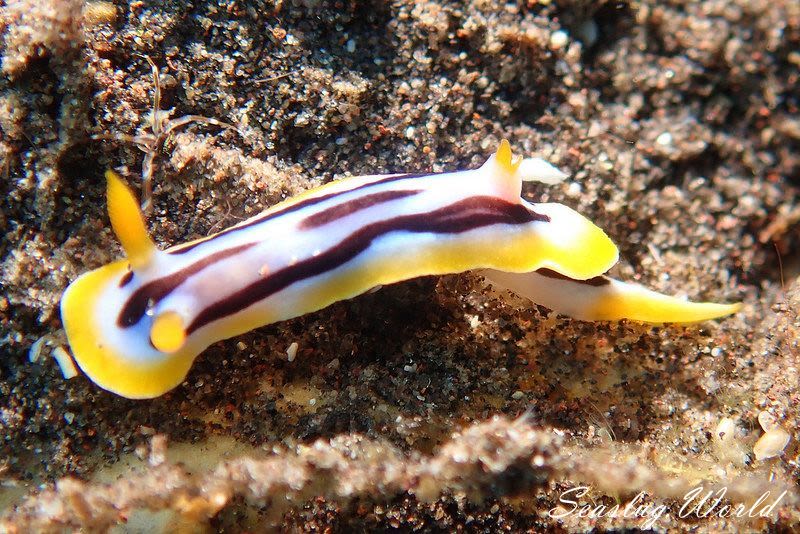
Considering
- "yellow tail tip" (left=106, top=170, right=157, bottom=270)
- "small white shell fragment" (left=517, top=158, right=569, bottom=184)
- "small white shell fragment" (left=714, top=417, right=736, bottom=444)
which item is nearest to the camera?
"yellow tail tip" (left=106, top=170, right=157, bottom=270)

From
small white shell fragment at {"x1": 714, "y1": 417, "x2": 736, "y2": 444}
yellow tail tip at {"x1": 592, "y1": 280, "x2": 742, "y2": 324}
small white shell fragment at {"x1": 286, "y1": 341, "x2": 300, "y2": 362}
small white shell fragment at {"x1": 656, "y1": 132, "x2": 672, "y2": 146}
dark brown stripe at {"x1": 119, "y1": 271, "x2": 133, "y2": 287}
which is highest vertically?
small white shell fragment at {"x1": 656, "y1": 132, "x2": 672, "y2": 146}

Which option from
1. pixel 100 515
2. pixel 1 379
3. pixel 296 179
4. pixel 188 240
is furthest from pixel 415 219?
pixel 1 379

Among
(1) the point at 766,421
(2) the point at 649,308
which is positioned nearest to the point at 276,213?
(2) the point at 649,308

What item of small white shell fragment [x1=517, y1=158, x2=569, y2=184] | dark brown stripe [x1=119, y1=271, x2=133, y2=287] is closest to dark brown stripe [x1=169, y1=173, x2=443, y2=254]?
dark brown stripe [x1=119, y1=271, x2=133, y2=287]

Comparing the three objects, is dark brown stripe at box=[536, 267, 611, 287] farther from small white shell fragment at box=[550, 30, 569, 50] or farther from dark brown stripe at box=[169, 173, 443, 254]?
small white shell fragment at box=[550, 30, 569, 50]

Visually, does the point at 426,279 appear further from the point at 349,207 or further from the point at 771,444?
the point at 771,444

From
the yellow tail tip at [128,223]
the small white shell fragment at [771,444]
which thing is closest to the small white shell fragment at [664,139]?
the small white shell fragment at [771,444]

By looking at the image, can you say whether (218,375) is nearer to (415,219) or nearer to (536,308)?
(415,219)
